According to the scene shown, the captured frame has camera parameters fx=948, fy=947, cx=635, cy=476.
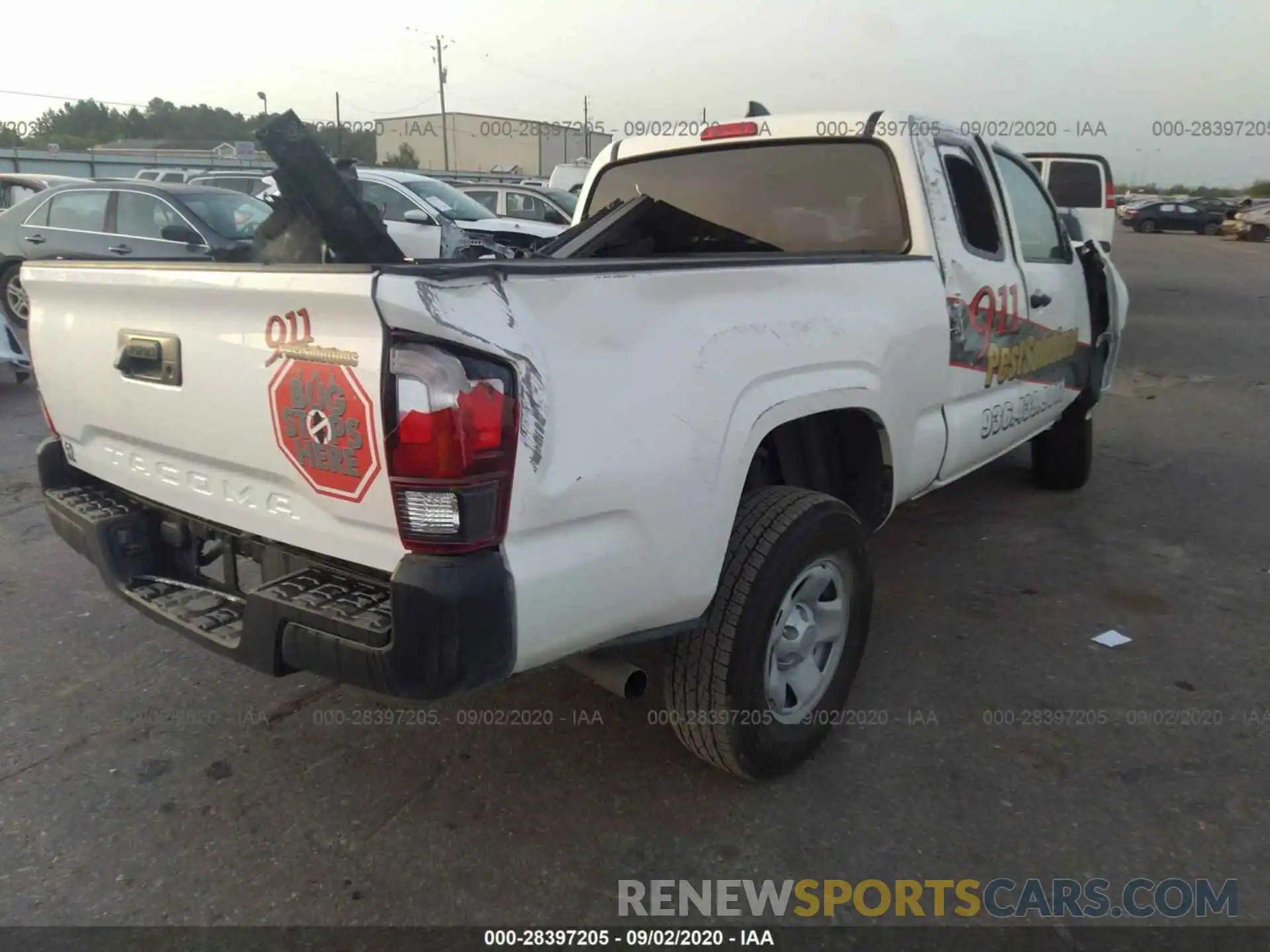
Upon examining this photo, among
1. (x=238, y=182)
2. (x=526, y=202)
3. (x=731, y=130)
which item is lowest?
(x=731, y=130)

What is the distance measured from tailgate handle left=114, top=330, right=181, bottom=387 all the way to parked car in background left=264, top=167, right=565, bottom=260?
24.0 feet

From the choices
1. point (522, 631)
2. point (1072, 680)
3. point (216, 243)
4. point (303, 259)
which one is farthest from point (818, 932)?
point (216, 243)

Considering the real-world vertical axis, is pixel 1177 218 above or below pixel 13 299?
above

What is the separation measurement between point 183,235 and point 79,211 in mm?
1882

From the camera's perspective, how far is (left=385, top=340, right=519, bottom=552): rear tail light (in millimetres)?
1858

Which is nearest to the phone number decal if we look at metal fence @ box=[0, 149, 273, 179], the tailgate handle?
the tailgate handle

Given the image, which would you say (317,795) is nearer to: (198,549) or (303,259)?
(198,549)

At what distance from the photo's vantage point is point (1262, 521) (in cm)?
524

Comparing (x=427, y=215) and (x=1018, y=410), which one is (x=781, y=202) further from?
(x=427, y=215)

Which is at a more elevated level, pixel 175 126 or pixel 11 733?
pixel 175 126

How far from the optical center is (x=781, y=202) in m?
3.96

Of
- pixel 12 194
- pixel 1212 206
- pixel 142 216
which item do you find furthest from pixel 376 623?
pixel 1212 206

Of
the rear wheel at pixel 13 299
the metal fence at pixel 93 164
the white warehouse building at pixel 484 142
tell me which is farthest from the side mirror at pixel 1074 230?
the white warehouse building at pixel 484 142

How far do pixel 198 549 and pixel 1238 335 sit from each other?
1347 cm
